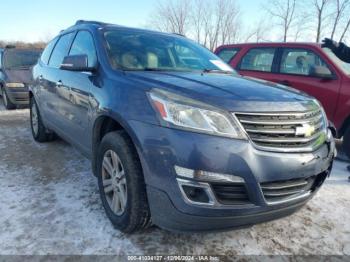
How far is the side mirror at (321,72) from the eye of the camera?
15.0 feet

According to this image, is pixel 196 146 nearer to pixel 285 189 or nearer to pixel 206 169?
pixel 206 169

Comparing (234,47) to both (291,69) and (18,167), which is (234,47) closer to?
(291,69)

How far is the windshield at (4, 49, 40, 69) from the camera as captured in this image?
894 centimetres

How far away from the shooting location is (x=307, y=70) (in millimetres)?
5004

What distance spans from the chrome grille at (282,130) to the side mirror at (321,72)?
2.56m

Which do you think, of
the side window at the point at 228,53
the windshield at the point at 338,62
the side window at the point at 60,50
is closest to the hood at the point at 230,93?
the side window at the point at 60,50

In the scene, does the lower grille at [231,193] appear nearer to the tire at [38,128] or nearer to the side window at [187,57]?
the side window at [187,57]

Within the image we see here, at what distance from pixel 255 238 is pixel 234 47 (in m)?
4.47

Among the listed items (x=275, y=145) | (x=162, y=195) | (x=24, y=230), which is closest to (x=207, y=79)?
(x=275, y=145)

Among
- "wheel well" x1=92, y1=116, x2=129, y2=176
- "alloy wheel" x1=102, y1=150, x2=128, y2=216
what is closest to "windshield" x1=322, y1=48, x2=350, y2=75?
"wheel well" x1=92, y1=116, x2=129, y2=176

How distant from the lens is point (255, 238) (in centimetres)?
251

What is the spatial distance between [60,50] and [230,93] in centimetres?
283

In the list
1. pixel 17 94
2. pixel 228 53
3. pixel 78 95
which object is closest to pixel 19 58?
pixel 17 94

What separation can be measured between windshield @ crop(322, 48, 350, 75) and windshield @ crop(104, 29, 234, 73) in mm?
2190
